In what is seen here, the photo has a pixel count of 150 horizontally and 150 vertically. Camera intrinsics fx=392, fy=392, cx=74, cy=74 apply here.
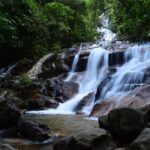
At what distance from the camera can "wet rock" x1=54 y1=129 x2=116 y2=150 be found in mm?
6789

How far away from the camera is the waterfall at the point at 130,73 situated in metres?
14.2

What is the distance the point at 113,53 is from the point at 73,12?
31.3 ft

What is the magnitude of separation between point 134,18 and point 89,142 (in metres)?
17.9

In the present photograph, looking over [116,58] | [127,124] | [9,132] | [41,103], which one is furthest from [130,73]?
[127,124]

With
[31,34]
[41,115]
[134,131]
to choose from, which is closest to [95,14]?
[31,34]

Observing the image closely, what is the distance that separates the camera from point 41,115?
12734 mm

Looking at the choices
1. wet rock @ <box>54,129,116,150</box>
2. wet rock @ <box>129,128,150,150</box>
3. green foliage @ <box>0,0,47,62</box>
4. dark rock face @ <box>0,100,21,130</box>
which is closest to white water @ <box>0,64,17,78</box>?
green foliage @ <box>0,0,47,62</box>

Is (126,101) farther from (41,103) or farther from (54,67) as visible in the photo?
(54,67)

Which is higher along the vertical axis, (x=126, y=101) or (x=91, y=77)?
(x=126, y=101)

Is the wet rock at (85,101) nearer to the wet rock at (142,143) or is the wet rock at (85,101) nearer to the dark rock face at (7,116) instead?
the dark rock face at (7,116)

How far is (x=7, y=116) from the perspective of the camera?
10.2 metres

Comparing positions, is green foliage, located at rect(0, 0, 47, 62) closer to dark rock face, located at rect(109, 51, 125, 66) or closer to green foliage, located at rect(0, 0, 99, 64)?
green foliage, located at rect(0, 0, 99, 64)

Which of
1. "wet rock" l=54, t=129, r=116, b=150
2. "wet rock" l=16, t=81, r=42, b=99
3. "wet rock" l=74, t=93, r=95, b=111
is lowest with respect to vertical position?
"wet rock" l=74, t=93, r=95, b=111

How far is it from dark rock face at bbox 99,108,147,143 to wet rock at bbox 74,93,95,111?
20.4 ft
